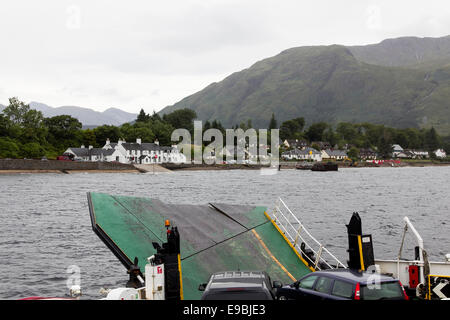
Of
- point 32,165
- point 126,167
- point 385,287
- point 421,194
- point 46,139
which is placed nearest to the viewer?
point 385,287

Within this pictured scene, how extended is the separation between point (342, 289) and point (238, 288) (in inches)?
117

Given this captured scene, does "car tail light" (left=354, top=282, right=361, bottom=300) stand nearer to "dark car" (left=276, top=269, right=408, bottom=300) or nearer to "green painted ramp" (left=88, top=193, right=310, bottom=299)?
"dark car" (left=276, top=269, right=408, bottom=300)

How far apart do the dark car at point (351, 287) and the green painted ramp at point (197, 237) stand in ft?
16.9

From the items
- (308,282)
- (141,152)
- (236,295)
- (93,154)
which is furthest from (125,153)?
(236,295)

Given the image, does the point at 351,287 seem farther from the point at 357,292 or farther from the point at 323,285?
the point at 323,285

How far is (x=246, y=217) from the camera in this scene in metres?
23.3

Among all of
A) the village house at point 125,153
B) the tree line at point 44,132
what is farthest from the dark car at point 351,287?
the village house at point 125,153

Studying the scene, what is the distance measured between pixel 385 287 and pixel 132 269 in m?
8.75

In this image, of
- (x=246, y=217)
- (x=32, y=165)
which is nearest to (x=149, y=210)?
(x=246, y=217)

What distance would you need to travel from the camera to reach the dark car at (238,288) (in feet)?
35.7

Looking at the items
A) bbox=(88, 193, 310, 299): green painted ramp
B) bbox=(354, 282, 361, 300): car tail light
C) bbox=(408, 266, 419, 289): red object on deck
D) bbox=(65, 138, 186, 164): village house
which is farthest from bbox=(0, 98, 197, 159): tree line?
bbox=(354, 282, 361, 300): car tail light

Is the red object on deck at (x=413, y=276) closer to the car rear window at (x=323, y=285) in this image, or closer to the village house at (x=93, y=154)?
the car rear window at (x=323, y=285)

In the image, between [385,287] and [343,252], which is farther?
[343,252]
